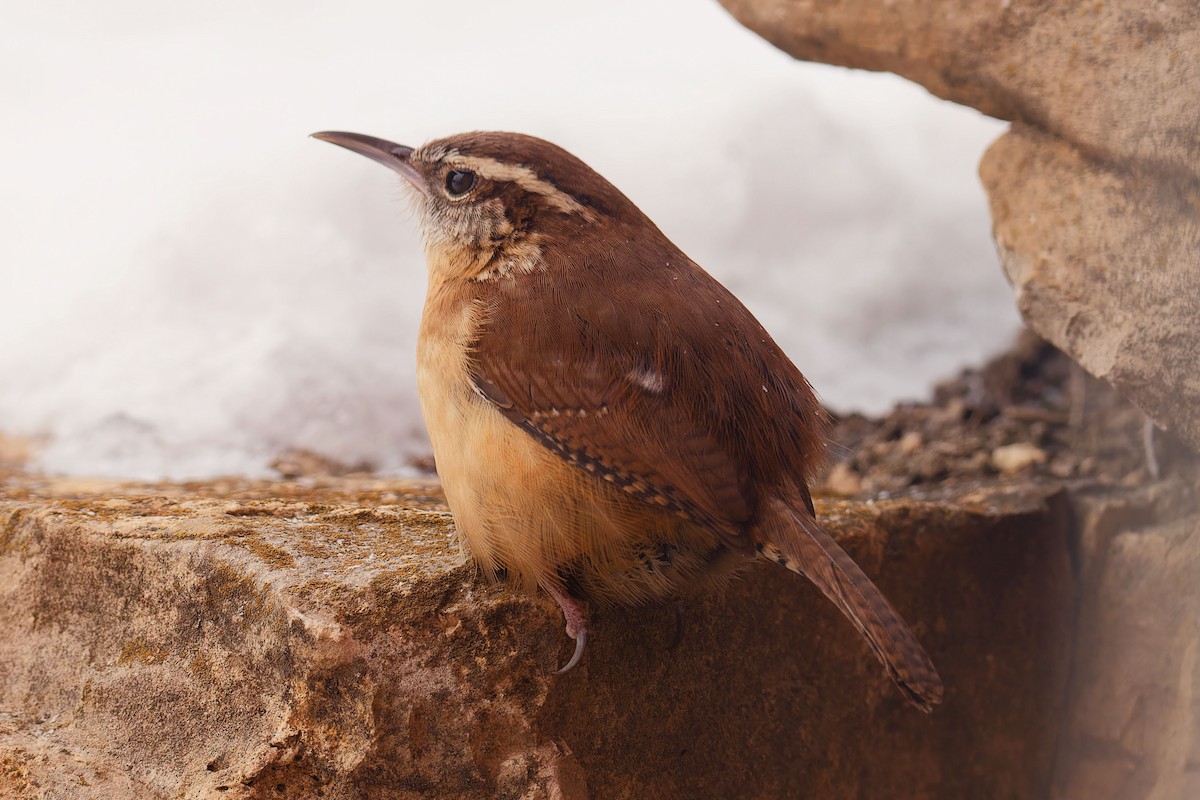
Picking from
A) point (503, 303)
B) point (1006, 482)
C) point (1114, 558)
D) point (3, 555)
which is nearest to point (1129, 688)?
point (1114, 558)

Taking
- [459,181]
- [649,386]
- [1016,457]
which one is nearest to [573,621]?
[649,386]

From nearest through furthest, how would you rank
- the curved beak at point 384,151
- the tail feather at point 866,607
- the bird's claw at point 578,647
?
the tail feather at point 866,607
the bird's claw at point 578,647
the curved beak at point 384,151

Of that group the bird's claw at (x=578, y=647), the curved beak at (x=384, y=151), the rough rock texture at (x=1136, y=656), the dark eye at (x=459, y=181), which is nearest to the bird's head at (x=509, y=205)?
the dark eye at (x=459, y=181)

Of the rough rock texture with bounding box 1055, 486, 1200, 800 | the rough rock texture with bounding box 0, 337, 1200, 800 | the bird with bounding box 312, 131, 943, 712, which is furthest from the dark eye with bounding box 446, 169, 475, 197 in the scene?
the rough rock texture with bounding box 1055, 486, 1200, 800

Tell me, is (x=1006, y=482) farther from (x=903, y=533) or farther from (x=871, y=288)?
(x=871, y=288)

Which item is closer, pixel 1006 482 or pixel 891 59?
pixel 891 59

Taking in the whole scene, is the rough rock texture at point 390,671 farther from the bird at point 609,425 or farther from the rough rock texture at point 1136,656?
the rough rock texture at point 1136,656

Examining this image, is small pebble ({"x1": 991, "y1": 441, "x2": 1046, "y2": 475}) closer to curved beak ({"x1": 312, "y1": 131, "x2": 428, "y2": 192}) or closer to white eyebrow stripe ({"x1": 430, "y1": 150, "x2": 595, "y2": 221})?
white eyebrow stripe ({"x1": 430, "y1": 150, "x2": 595, "y2": 221})
